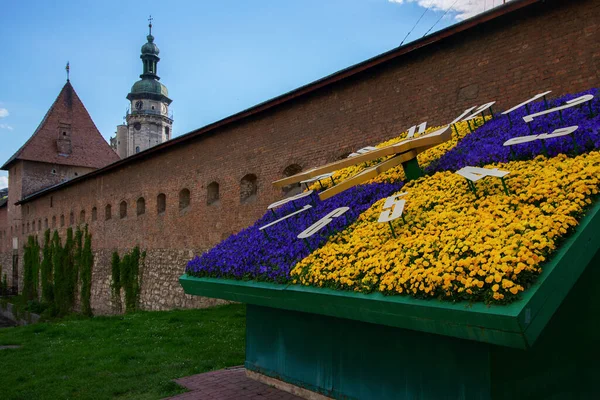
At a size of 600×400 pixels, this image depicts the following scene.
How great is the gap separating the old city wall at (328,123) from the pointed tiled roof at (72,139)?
42.1ft

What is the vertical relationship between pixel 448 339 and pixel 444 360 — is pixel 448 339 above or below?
above

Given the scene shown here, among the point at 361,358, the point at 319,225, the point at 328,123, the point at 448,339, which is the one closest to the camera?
the point at 448,339

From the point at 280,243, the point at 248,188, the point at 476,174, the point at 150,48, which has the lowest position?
the point at 280,243

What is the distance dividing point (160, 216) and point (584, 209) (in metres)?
14.1

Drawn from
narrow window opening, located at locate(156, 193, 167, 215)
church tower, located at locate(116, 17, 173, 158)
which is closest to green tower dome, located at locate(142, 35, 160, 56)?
church tower, located at locate(116, 17, 173, 158)

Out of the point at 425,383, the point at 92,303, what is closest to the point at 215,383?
the point at 425,383

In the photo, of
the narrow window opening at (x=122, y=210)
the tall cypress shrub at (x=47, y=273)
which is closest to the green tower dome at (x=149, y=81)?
the tall cypress shrub at (x=47, y=273)

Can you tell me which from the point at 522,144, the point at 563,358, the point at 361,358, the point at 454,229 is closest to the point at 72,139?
the point at 522,144

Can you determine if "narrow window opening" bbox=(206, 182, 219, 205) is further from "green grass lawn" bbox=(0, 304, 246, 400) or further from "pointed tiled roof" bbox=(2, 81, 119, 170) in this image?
Result: "pointed tiled roof" bbox=(2, 81, 119, 170)

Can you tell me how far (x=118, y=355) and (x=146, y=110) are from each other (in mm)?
49342

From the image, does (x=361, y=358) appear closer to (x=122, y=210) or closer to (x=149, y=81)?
(x=122, y=210)

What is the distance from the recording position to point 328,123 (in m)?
9.93

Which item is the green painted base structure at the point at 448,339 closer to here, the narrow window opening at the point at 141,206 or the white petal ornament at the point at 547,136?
the white petal ornament at the point at 547,136

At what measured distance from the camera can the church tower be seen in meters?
52.6
